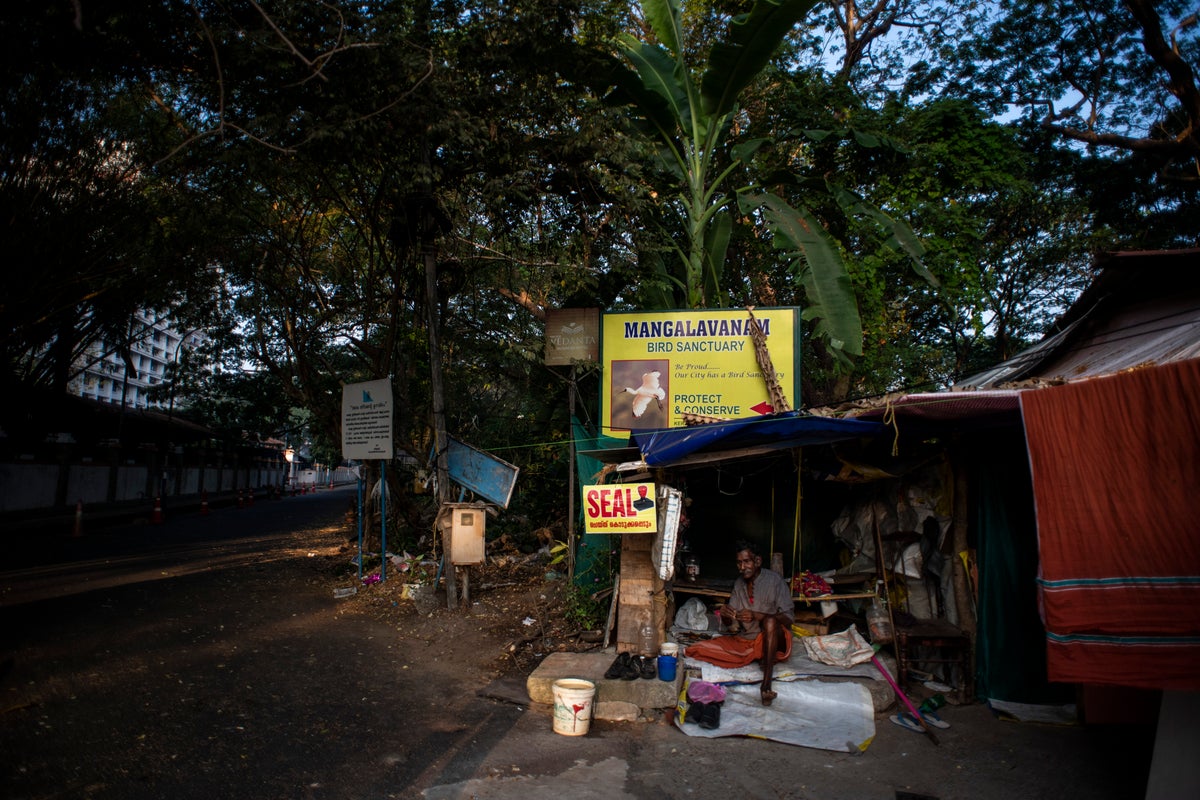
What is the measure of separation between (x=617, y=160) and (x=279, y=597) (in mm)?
7834

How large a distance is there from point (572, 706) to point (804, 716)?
77.5 inches

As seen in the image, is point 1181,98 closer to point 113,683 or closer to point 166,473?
point 113,683

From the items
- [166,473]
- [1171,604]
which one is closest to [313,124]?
[1171,604]

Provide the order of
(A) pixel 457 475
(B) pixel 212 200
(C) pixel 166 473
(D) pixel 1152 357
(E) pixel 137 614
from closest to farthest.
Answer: (D) pixel 1152 357, (E) pixel 137 614, (A) pixel 457 475, (B) pixel 212 200, (C) pixel 166 473

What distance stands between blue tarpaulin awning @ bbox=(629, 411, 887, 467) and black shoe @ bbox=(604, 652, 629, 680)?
6.02 ft

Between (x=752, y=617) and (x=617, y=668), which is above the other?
(x=752, y=617)

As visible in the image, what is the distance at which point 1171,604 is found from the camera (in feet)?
11.5

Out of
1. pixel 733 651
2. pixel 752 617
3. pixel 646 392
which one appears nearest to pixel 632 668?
pixel 733 651

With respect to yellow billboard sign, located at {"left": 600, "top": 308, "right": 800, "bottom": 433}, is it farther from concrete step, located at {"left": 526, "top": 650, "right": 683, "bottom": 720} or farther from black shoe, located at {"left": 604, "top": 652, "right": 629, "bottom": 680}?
concrete step, located at {"left": 526, "top": 650, "right": 683, "bottom": 720}

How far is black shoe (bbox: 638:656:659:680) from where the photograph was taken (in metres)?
6.08

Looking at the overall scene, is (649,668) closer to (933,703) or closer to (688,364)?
(933,703)

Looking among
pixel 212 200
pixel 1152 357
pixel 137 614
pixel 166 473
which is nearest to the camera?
pixel 1152 357

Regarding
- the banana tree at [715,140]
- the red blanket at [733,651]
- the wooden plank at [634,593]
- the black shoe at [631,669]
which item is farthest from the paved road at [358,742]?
the banana tree at [715,140]

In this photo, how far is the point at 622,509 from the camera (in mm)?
6422
